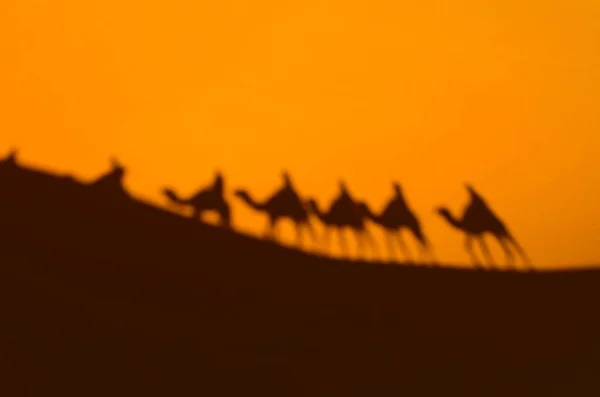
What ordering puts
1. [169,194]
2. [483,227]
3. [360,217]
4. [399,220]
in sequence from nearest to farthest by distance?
[483,227], [399,220], [360,217], [169,194]

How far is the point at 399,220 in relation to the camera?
6660mm

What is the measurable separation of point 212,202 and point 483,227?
2663 millimetres

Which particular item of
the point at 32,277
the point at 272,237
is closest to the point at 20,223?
the point at 32,277

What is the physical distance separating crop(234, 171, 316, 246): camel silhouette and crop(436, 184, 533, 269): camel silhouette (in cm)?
144

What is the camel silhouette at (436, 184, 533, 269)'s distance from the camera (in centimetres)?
654

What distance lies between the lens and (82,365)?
165 inches

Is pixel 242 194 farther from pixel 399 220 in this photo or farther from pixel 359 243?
pixel 399 220

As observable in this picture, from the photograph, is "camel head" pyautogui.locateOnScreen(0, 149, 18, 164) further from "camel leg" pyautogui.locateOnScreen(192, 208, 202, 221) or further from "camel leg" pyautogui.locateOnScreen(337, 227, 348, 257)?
"camel leg" pyautogui.locateOnScreen(337, 227, 348, 257)

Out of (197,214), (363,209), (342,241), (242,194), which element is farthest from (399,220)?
(197,214)

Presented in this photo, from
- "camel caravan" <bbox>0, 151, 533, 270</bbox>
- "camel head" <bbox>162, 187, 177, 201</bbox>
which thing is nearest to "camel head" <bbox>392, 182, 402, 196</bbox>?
"camel caravan" <bbox>0, 151, 533, 270</bbox>

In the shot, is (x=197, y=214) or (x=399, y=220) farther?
(x=197, y=214)

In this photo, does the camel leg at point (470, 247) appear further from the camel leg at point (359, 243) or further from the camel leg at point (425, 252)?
the camel leg at point (359, 243)

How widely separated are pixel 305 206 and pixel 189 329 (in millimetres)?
2448

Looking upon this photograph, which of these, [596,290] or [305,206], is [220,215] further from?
[596,290]
